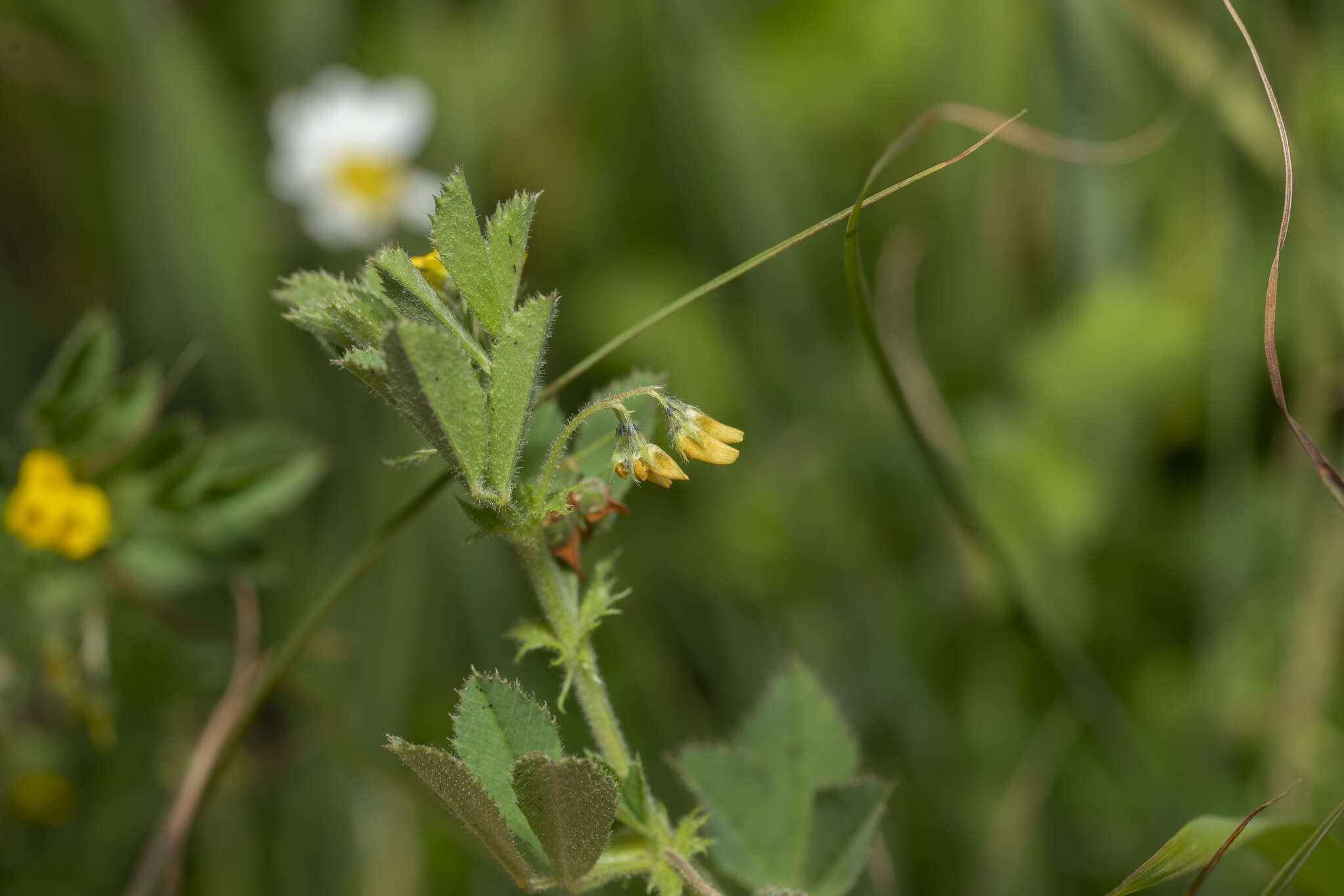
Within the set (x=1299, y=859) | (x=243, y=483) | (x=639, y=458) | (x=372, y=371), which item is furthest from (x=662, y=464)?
(x=243, y=483)

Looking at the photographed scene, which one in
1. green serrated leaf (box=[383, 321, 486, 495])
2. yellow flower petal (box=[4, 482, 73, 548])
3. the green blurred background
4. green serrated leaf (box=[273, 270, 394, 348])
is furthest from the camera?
the green blurred background

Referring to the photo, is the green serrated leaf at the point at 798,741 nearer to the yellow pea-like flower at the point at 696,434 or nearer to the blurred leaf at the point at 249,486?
the yellow pea-like flower at the point at 696,434

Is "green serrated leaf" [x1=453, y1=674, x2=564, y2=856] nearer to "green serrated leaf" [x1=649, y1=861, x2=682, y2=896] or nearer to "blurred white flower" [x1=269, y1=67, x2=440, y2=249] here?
"green serrated leaf" [x1=649, y1=861, x2=682, y2=896]

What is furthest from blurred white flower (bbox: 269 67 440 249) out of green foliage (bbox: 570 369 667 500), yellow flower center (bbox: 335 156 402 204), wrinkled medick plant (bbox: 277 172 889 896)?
wrinkled medick plant (bbox: 277 172 889 896)

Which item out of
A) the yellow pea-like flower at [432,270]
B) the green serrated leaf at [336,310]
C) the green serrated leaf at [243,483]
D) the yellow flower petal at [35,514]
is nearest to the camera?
the green serrated leaf at [336,310]

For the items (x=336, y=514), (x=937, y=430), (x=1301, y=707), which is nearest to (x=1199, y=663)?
(x=1301, y=707)

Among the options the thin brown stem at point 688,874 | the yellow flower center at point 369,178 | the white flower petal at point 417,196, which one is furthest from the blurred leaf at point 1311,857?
the yellow flower center at point 369,178
